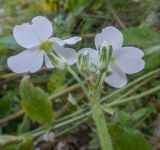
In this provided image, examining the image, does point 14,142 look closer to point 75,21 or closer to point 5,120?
point 5,120

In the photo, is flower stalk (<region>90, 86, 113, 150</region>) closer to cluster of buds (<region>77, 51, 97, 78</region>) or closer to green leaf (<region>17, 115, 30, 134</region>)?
cluster of buds (<region>77, 51, 97, 78</region>)

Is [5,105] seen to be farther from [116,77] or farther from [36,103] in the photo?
[116,77]

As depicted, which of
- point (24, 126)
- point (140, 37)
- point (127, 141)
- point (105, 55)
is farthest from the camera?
point (24, 126)

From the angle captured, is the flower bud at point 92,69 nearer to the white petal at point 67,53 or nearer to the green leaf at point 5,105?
the white petal at point 67,53

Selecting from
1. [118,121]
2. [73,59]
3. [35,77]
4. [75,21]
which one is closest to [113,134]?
[73,59]

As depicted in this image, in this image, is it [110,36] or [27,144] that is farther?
[27,144]

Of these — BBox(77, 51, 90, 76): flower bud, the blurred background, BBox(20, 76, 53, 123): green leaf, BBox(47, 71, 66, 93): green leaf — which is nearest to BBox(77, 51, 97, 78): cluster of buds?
BBox(77, 51, 90, 76): flower bud

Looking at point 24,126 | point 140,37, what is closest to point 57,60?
point 140,37
